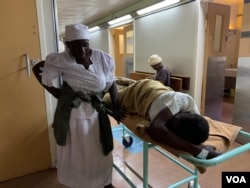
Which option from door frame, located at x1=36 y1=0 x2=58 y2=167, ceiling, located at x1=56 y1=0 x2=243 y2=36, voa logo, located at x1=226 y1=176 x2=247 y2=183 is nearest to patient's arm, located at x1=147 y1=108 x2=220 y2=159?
voa logo, located at x1=226 y1=176 x2=247 y2=183

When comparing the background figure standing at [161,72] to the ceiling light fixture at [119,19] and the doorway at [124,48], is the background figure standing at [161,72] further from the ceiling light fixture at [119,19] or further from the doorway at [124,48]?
the doorway at [124,48]

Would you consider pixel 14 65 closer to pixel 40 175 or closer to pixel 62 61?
pixel 62 61

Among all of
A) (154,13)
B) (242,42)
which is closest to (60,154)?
(242,42)

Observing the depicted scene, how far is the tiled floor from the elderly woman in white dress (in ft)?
1.87

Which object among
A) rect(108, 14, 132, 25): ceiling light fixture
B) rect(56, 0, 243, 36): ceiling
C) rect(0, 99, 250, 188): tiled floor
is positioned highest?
rect(56, 0, 243, 36): ceiling

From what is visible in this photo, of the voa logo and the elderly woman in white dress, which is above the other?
the elderly woman in white dress

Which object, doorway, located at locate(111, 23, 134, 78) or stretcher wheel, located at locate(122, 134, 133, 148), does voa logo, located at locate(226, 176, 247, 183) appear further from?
doorway, located at locate(111, 23, 134, 78)

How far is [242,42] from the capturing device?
2652mm

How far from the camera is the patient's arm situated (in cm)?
97

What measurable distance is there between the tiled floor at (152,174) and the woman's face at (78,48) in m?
1.30

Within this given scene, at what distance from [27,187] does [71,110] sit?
1.09m

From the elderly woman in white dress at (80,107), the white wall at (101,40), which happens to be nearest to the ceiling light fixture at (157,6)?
the white wall at (101,40)

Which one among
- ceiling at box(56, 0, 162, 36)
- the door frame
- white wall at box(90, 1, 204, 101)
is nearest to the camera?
the door frame

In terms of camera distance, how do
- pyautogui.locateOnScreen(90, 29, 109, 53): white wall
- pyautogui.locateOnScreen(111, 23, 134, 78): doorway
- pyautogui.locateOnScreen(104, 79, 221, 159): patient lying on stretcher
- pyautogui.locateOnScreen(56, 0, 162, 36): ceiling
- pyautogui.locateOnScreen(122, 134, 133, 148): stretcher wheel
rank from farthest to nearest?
pyautogui.locateOnScreen(90, 29, 109, 53): white wall, pyautogui.locateOnScreen(111, 23, 134, 78): doorway, pyautogui.locateOnScreen(56, 0, 162, 36): ceiling, pyautogui.locateOnScreen(122, 134, 133, 148): stretcher wheel, pyautogui.locateOnScreen(104, 79, 221, 159): patient lying on stretcher
